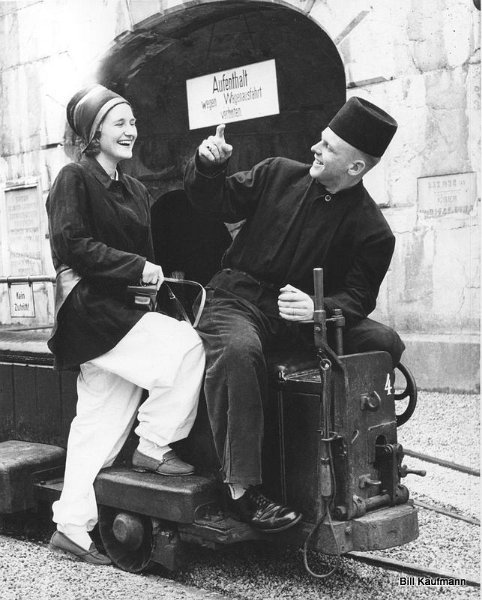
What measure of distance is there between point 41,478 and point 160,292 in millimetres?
1155

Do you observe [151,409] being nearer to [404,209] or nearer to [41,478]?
Answer: [41,478]

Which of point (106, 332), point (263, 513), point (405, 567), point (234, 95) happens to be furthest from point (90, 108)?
point (234, 95)

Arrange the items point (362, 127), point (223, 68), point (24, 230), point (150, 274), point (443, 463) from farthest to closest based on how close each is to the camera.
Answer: point (223, 68), point (24, 230), point (443, 463), point (150, 274), point (362, 127)

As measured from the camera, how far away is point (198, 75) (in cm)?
1095

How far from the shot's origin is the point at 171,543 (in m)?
3.67

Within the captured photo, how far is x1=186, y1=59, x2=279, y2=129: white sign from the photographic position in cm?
940

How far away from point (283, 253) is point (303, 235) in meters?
0.12

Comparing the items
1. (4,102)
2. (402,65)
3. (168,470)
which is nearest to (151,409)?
(168,470)

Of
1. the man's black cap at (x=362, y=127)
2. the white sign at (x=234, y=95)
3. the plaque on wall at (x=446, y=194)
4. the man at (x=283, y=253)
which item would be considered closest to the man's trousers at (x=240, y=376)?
the man at (x=283, y=253)

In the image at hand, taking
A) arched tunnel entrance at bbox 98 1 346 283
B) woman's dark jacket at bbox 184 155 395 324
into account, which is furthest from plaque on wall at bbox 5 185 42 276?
woman's dark jacket at bbox 184 155 395 324

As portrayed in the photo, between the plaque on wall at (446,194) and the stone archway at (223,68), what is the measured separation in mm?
3083

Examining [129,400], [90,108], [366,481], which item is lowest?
[366,481]

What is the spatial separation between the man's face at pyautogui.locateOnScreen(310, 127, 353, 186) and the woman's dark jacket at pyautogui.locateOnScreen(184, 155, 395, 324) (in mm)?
77

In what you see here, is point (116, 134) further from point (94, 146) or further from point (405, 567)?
point (405, 567)
